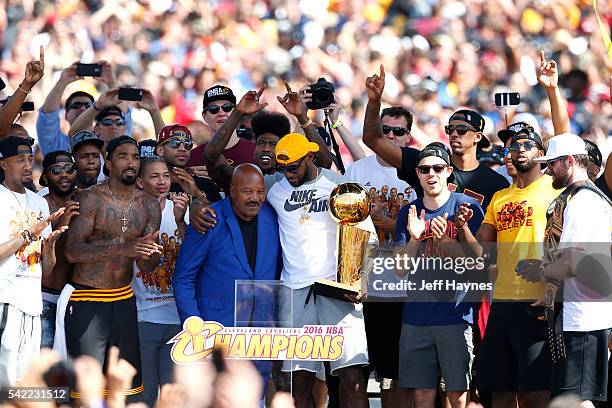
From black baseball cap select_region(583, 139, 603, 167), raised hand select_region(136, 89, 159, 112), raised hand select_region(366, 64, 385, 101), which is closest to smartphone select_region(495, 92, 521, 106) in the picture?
black baseball cap select_region(583, 139, 603, 167)

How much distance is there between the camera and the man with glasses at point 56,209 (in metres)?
8.45

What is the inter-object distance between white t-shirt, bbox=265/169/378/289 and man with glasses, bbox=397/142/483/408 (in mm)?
339

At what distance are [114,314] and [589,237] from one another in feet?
10.1

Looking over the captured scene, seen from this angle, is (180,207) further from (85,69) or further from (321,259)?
(85,69)

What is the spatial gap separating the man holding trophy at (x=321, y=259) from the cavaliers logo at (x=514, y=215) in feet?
2.70

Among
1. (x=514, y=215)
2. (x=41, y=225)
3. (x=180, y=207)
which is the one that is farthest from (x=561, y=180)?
(x=41, y=225)

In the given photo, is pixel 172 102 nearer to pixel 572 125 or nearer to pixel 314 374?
pixel 572 125

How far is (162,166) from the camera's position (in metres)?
8.81

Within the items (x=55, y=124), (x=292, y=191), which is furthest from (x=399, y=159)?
(x=55, y=124)

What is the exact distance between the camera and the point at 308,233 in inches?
321

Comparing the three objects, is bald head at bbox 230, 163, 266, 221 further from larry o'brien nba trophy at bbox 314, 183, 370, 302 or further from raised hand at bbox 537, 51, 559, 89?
raised hand at bbox 537, 51, 559, 89

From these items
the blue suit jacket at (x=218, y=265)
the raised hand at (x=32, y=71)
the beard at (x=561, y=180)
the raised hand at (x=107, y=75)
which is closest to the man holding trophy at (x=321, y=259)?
the blue suit jacket at (x=218, y=265)

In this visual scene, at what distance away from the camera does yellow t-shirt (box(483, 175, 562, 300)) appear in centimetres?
808

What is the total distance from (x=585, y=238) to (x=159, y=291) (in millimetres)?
2919
